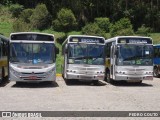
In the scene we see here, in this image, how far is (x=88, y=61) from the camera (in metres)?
20.2

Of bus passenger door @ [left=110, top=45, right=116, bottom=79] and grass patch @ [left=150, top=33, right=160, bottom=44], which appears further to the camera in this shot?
grass patch @ [left=150, top=33, right=160, bottom=44]

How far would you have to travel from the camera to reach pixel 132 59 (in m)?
20.5

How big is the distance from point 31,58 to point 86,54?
124 inches

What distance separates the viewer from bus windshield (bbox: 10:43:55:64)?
1887cm

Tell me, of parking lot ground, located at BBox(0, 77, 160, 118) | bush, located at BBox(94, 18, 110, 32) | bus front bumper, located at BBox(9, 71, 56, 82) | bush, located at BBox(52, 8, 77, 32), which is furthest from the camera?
bush, located at BBox(94, 18, 110, 32)

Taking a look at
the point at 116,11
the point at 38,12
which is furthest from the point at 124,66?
the point at 116,11

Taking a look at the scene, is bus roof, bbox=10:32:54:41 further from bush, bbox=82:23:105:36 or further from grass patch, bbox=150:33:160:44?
grass patch, bbox=150:33:160:44

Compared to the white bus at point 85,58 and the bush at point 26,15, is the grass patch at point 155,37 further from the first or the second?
the white bus at point 85,58

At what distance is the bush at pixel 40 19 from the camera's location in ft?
211

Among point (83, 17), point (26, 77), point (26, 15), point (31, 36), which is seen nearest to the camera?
point (26, 77)

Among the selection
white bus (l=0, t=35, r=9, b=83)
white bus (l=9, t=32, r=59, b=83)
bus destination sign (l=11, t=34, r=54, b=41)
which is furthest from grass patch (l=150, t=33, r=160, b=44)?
white bus (l=9, t=32, r=59, b=83)

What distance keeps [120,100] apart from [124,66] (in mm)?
6273

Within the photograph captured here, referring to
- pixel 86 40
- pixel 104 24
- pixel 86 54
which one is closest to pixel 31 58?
pixel 86 54

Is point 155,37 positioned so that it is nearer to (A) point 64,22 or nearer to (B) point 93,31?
(B) point 93,31
